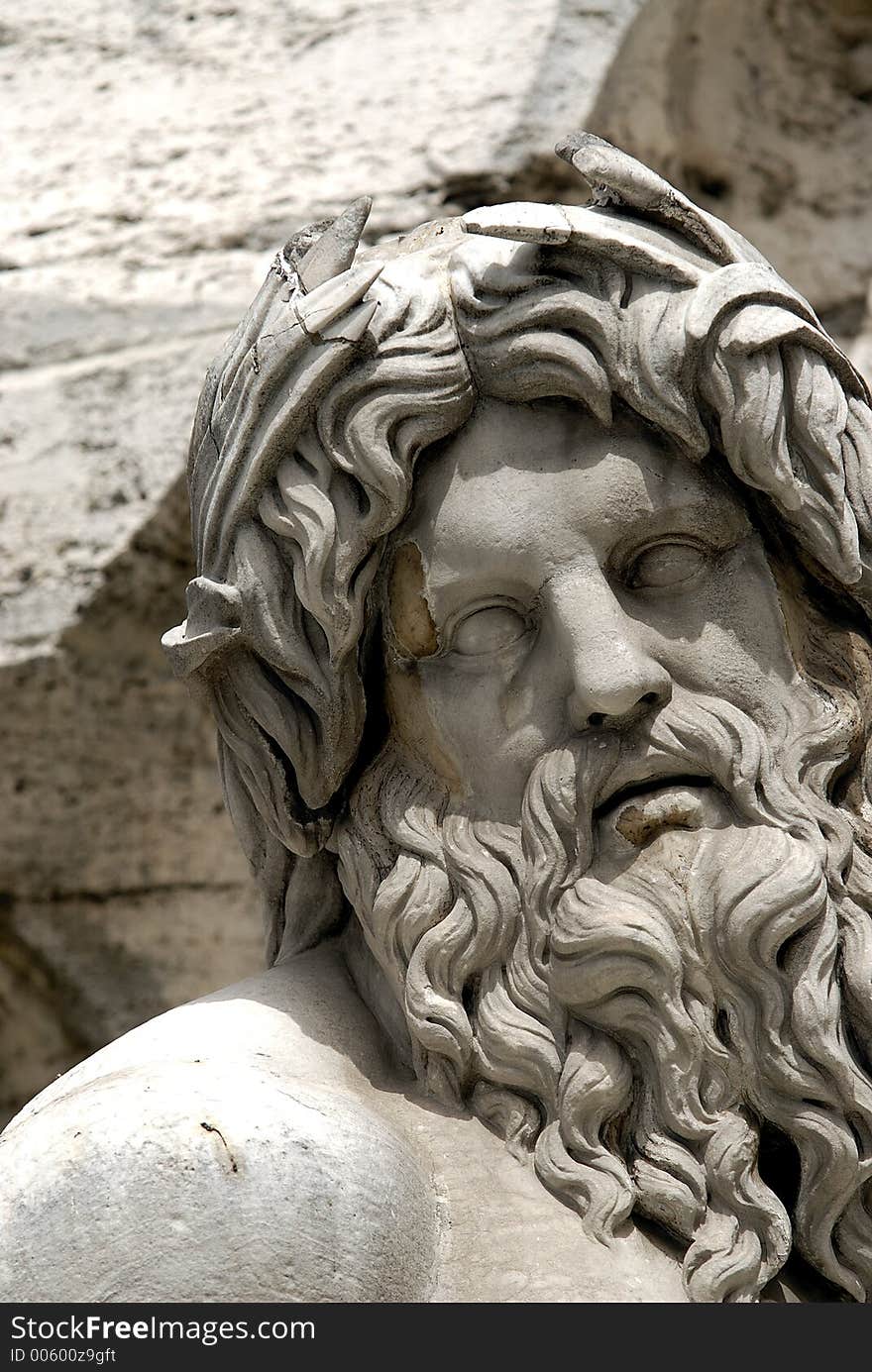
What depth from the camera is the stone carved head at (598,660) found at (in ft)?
7.72

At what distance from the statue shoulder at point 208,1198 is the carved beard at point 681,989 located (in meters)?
0.18

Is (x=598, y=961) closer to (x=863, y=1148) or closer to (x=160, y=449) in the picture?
(x=863, y=1148)

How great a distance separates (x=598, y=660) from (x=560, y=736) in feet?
0.35

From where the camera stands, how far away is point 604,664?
94.3 inches

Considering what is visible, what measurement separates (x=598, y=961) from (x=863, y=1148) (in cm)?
33

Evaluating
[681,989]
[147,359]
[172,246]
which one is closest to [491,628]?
[681,989]

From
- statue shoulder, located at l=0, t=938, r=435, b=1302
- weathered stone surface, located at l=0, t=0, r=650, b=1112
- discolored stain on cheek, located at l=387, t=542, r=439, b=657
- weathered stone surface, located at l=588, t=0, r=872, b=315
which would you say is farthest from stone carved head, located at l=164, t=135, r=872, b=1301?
weathered stone surface, located at l=588, t=0, r=872, b=315

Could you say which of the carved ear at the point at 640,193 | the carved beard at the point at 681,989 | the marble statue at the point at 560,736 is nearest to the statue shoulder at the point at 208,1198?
the marble statue at the point at 560,736

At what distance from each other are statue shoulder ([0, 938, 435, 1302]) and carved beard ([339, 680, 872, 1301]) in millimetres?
178

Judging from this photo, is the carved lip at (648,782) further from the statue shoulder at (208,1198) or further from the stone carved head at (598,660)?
the statue shoulder at (208,1198)

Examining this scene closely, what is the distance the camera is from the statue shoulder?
7.05 ft

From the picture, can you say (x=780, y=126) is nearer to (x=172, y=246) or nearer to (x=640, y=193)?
Answer: (x=172, y=246)
